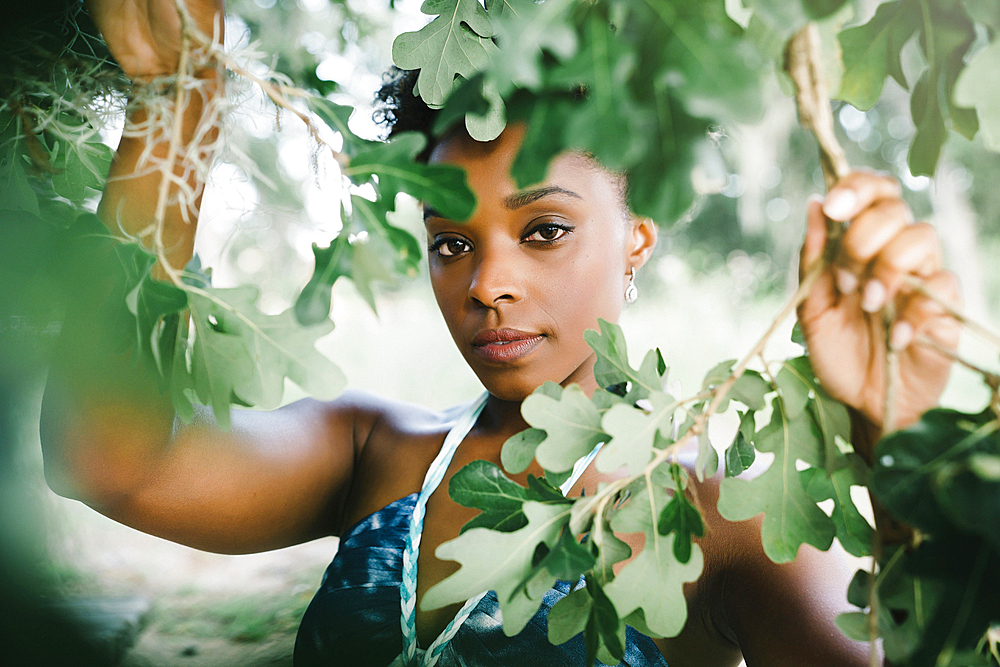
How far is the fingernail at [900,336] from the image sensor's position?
515mm

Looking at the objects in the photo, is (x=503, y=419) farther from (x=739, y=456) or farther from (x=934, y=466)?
(x=934, y=466)

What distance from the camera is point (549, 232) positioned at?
1.12 m

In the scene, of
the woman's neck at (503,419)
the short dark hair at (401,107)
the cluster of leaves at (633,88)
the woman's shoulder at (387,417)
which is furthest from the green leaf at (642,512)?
the short dark hair at (401,107)

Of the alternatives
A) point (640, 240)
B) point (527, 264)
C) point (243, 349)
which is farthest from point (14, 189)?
point (640, 240)

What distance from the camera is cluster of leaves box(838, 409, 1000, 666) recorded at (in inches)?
17.0

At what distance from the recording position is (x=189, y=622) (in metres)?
2.54

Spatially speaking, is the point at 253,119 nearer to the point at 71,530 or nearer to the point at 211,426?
the point at 211,426

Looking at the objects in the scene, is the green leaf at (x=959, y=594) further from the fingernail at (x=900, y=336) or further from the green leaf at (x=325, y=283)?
the green leaf at (x=325, y=283)

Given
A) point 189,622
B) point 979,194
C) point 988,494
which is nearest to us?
point 988,494

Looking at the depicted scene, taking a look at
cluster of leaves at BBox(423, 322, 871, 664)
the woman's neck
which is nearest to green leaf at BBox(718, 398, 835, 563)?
cluster of leaves at BBox(423, 322, 871, 664)

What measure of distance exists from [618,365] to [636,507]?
0.17m

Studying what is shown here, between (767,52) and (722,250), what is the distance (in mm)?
10542

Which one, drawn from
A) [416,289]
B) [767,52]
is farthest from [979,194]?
[767,52]

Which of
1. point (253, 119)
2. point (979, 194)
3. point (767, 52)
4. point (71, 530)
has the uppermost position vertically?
point (767, 52)
